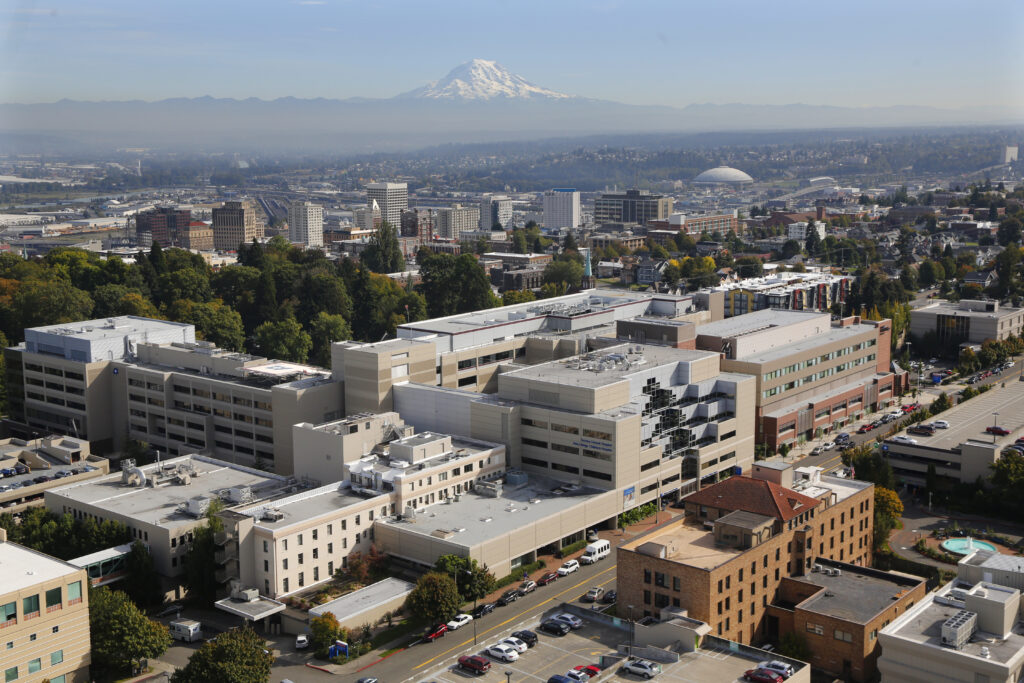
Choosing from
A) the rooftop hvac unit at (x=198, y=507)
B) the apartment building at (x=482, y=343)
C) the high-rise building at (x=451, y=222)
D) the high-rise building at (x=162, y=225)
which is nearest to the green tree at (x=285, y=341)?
the apartment building at (x=482, y=343)

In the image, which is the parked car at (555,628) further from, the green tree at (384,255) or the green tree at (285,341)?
the green tree at (384,255)

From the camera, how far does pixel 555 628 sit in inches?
782

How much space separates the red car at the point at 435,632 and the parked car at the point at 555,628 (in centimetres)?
207

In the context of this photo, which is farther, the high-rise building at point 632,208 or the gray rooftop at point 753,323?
the high-rise building at point 632,208

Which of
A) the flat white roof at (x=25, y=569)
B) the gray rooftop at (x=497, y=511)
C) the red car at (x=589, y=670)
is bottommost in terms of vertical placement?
the red car at (x=589, y=670)

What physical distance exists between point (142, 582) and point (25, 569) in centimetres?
351

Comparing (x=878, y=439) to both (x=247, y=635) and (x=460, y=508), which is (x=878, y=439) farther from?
(x=247, y=635)

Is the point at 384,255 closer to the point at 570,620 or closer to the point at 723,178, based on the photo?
the point at 570,620

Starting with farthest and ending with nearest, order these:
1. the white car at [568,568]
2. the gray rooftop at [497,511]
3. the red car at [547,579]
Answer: the white car at [568,568] → the gray rooftop at [497,511] → the red car at [547,579]


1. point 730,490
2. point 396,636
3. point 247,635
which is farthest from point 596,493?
point 247,635

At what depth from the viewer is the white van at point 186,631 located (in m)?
20.8

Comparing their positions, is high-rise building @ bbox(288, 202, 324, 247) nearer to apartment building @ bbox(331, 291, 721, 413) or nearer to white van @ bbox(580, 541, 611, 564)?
apartment building @ bbox(331, 291, 721, 413)

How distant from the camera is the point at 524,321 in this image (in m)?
36.4

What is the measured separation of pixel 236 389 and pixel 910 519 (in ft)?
63.8
